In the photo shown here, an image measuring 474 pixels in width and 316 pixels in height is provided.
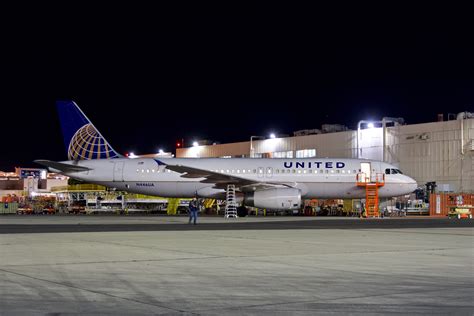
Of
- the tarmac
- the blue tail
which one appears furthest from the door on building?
the tarmac

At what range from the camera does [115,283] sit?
30.9ft

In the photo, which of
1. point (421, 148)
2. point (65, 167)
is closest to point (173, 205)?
point (65, 167)

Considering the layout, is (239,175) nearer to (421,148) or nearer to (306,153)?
(421,148)

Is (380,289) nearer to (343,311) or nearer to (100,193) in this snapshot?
(343,311)

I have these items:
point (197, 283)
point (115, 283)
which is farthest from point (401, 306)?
point (115, 283)

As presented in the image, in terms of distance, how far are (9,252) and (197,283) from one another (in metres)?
6.52

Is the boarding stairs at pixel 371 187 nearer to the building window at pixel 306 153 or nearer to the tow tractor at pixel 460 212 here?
the tow tractor at pixel 460 212

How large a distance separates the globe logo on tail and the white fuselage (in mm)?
1319

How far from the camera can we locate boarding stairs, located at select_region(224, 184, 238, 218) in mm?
39000

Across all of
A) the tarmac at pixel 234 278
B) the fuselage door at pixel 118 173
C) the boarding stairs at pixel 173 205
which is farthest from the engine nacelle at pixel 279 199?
the tarmac at pixel 234 278

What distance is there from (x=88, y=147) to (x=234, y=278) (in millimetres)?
37034

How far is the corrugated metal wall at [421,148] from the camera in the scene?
2212 inches

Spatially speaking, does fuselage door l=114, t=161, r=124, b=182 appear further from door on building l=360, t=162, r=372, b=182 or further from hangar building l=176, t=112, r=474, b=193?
hangar building l=176, t=112, r=474, b=193

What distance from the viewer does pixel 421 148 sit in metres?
59.7
